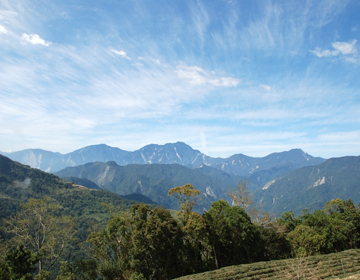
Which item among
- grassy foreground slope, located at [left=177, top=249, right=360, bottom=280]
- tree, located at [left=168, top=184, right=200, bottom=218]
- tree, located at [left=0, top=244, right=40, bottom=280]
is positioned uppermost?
tree, located at [left=168, top=184, right=200, bottom=218]

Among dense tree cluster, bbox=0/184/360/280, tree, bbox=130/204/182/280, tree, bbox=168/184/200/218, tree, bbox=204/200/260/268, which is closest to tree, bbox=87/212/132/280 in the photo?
dense tree cluster, bbox=0/184/360/280

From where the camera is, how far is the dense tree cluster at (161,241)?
3253 cm

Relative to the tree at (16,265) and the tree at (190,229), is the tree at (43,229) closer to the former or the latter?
the tree at (16,265)

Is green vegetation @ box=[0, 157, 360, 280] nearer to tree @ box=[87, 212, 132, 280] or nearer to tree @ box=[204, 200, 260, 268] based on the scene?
tree @ box=[87, 212, 132, 280]

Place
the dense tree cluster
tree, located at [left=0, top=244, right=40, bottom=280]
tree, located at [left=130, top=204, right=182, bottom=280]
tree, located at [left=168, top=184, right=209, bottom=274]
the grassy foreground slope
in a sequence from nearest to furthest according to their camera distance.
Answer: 1. tree, located at [left=0, top=244, right=40, bottom=280]
2. the grassy foreground slope
3. tree, located at [left=130, top=204, right=182, bottom=280]
4. the dense tree cluster
5. tree, located at [left=168, top=184, right=209, bottom=274]

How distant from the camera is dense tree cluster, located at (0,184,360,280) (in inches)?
1281

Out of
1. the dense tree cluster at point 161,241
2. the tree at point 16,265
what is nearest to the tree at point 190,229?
the dense tree cluster at point 161,241

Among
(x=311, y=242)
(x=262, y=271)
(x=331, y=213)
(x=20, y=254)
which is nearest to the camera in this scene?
(x=20, y=254)

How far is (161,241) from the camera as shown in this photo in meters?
33.2

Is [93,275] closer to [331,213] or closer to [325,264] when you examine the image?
[325,264]

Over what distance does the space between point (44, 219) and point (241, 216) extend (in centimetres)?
3658

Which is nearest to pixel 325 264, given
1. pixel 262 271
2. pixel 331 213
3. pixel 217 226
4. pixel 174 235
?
pixel 262 271

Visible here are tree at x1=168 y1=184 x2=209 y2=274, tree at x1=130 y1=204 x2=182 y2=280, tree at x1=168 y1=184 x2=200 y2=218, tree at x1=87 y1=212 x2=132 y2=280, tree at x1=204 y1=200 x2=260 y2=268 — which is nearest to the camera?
tree at x1=130 y1=204 x2=182 y2=280

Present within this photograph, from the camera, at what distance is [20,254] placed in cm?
2912
